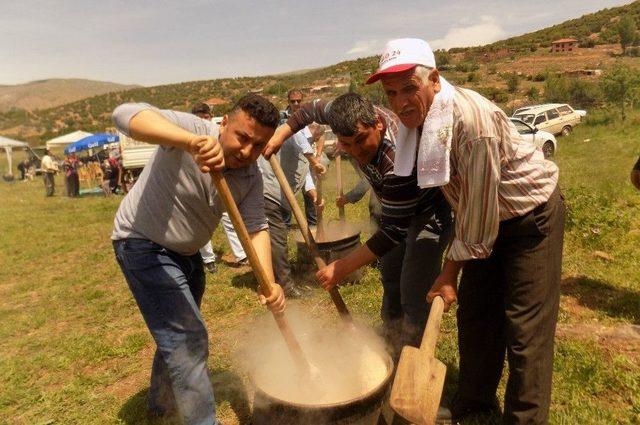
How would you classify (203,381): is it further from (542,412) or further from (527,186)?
(527,186)

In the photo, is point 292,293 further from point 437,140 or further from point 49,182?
point 49,182

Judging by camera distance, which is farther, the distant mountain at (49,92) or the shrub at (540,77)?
the distant mountain at (49,92)

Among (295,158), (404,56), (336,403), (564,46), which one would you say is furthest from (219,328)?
(564,46)

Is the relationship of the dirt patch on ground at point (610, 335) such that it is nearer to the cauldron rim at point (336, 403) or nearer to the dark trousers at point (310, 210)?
the cauldron rim at point (336, 403)

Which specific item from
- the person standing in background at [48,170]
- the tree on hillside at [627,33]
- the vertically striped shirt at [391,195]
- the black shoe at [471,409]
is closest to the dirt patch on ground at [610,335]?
the black shoe at [471,409]

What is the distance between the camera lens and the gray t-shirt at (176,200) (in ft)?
7.39

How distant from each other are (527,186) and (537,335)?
726 millimetres

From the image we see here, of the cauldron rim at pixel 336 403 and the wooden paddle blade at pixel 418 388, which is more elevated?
the wooden paddle blade at pixel 418 388

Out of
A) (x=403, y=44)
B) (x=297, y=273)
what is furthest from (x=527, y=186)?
(x=297, y=273)

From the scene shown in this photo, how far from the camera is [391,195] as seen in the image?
93.0 inches

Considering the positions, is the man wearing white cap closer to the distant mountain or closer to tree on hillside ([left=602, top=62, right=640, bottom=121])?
tree on hillside ([left=602, top=62, right=640, bottom=121])

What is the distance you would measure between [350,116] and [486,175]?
0.79 m

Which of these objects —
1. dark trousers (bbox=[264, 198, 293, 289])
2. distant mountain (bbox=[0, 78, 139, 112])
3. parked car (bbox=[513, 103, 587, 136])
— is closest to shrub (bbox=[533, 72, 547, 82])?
parked car (bbox=[513, 103, 587, 136])

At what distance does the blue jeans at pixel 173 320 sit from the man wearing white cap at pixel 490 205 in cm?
125
